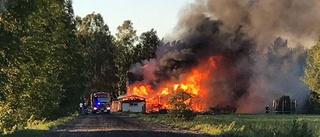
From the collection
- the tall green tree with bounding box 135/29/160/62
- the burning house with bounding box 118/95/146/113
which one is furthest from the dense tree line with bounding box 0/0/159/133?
the tall green tree with bounding box 135/29/160/62

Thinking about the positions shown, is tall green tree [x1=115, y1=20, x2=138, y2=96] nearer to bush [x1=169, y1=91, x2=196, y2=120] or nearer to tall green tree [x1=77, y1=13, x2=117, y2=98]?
tall green tree [x1=77, y1=13, x2=117, y2=98]

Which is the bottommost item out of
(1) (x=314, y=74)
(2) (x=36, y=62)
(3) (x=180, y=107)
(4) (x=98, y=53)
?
(3) (x=180, y=107)

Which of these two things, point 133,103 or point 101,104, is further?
point 133,103

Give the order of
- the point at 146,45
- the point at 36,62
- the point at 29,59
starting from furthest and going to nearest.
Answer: the point at 146,45 → the point at 36,62 → the point at 29,59

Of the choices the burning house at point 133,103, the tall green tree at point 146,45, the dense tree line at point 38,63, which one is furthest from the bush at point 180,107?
the tall green tree at point 146,45

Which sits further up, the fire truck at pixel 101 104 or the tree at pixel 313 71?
the tree at pixel 313 71

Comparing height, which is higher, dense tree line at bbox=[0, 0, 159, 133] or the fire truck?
dense tree line at bbox=[0, 0, 159, 133]

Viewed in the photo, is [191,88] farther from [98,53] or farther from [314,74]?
[98,53]

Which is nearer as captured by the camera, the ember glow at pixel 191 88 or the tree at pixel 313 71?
the tree at pixel 313 71

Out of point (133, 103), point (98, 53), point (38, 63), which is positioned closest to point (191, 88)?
point (133, 103)

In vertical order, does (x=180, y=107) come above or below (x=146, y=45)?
below

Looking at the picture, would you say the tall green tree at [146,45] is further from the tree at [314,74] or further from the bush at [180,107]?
the bush at [180,107]

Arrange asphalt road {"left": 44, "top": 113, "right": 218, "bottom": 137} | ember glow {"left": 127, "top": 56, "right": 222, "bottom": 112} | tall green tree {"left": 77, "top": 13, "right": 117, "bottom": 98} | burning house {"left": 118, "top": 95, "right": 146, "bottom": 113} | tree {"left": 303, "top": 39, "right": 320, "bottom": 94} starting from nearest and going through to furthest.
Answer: asphalt road {"left": 44, "top": 113, "right": 218, "bottom": 137}, tree {"left": 303, "top": 39, "right": 320, "bottom": 94}, ember glow {"left": 127, "top": 56, "right": 222, "bottom": 112}, burning house {"left": 118, "top": 95, "right": 146, "bottom": 113}, tall green tree {"left": 77, "top": 13, "right": 117, "bottom": 98}

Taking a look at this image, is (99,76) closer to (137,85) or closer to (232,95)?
(137,85)
